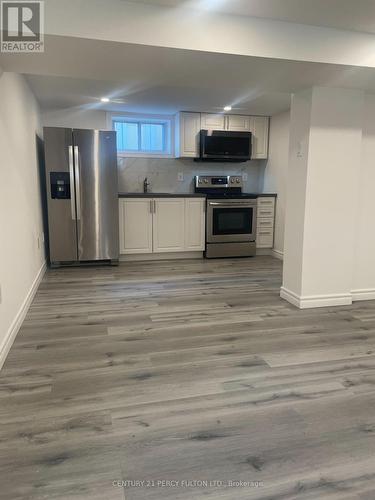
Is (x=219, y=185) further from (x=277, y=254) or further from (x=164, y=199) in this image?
(x=277, y=254)

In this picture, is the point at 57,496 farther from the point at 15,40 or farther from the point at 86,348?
the point at 15,40

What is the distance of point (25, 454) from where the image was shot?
157 cm

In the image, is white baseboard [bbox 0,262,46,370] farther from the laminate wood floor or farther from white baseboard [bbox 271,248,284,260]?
white baseboard [bbox 271,248,284,260]

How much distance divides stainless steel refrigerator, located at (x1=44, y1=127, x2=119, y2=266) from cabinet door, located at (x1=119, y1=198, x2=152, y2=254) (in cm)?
26

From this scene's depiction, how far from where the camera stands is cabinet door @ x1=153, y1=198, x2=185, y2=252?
5293 mm

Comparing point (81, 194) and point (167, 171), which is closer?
point (81, 194)

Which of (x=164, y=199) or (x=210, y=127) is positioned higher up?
(x=210, y=127)

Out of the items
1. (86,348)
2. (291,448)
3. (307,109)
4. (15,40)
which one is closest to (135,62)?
(15,40)

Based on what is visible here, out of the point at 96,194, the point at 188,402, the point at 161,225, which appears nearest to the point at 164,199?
the point at 161,225

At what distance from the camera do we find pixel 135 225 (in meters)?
5.21

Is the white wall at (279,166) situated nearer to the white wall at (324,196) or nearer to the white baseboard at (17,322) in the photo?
the white wall at (324,196)

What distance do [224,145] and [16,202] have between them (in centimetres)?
340

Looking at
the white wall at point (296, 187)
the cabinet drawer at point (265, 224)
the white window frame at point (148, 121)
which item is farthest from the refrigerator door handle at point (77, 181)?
the cabinet drawer at point (265, 224)

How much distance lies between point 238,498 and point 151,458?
39 centimetres
